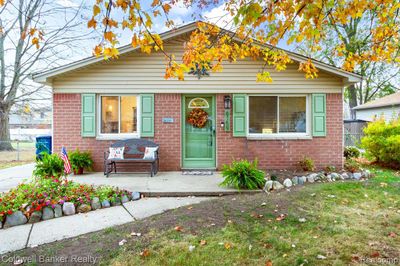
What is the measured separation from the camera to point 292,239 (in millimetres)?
3311

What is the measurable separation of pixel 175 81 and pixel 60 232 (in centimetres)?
506

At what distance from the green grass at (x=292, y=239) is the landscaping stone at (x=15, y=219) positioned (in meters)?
2.04

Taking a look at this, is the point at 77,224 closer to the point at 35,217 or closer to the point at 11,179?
the point at 35,217

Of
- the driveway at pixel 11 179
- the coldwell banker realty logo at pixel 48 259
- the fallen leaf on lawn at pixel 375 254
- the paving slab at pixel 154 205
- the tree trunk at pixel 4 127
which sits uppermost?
the tree trunk at pixel 4 127

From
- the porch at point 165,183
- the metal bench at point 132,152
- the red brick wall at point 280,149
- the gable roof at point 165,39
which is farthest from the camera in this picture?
the red brick wall at point 280,149

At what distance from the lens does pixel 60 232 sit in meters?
3.74

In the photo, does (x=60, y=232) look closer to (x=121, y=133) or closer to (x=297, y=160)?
(x=121, y=133)

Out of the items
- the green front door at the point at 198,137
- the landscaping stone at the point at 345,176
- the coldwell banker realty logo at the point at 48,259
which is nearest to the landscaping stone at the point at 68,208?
the coldwell banker realty logo at the point at 48,259

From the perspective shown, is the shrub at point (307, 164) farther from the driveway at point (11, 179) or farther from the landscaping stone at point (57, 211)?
the driveway at point (11, 179)

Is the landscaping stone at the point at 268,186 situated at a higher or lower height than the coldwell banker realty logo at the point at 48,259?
higher

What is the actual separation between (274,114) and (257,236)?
16.7 ft

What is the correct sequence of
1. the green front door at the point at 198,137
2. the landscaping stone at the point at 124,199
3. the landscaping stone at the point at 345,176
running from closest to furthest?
the landscaping stone at the point at 124,199
the landscaping stone at the point at 345,176
the green front door at the point at 198,137

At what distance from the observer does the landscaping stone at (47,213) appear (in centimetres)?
426

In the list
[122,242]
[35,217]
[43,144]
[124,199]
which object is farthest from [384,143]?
[43,144]
